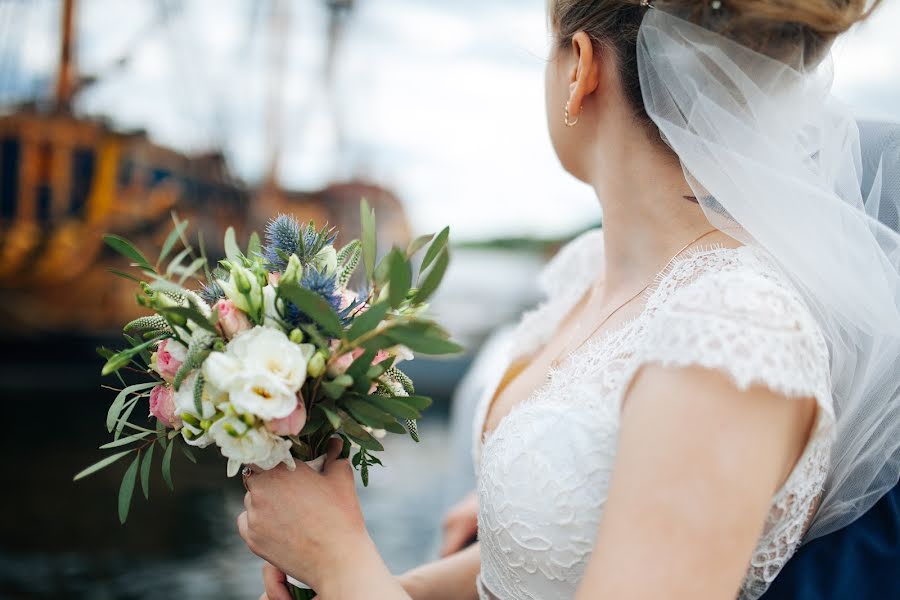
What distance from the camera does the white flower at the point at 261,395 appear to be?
120 centimetres

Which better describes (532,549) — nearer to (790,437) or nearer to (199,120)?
(790,437)

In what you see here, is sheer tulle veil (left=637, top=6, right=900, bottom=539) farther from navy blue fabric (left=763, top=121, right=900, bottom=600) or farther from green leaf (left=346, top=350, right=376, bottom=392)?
green leaf (left=346, top=350, right=376, bottom=392)

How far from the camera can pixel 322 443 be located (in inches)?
56.7

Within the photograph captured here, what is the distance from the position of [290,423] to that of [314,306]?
21 centimetres

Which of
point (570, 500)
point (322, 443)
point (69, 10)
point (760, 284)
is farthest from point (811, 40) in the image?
point (69, 10)

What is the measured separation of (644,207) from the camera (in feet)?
5.09

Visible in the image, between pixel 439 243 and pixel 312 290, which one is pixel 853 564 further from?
pixel 312 290

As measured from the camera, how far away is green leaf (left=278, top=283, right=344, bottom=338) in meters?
1.17

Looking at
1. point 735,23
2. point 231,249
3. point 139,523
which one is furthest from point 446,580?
point 139,523

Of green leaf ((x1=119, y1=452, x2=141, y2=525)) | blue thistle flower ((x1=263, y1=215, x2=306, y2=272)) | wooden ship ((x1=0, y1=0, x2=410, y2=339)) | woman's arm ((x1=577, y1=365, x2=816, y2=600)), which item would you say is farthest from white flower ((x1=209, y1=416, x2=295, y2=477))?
wooden ship ((x1=0, y1=0, x2=410, y2=339))

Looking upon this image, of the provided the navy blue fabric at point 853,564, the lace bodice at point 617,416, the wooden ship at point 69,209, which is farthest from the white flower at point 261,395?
the wooden ship at point 69,209

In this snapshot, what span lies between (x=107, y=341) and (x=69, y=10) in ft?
21.0

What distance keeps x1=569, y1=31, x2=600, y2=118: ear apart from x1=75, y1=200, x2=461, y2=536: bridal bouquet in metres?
0.44

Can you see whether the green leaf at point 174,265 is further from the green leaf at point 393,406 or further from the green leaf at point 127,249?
the green leaf at point 393,406
